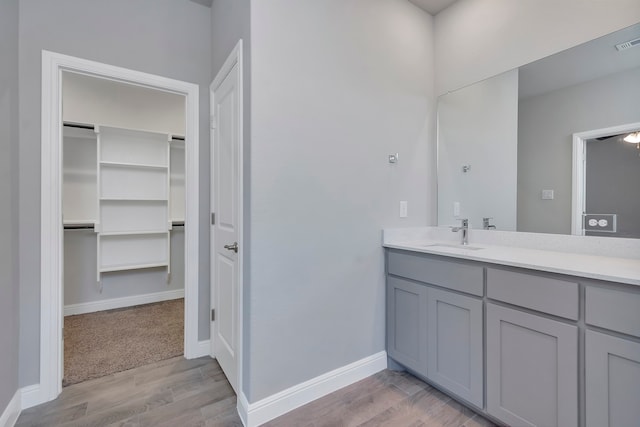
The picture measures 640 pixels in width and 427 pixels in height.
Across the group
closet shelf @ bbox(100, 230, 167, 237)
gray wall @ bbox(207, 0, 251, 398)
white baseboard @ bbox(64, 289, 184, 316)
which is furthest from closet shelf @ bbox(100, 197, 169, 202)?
gray wall @ bbox(207, 0, 251, 398)

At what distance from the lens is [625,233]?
4.85 feet

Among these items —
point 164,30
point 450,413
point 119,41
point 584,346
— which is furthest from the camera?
point 164,30

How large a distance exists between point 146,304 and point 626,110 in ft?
14.7

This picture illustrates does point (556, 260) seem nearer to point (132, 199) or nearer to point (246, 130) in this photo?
point (246, 130)

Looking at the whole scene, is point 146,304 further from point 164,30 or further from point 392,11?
point 392,11

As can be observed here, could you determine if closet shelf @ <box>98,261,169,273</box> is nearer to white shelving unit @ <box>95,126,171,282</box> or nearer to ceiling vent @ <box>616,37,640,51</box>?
white shelving unit @ <box>95,126,171,282</box>

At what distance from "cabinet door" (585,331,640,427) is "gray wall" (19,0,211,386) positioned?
2318mm

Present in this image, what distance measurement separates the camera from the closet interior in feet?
9.92

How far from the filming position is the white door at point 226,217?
172 centimetres

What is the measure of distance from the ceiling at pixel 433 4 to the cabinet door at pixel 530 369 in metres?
2.29

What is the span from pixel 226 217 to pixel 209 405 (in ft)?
3.79

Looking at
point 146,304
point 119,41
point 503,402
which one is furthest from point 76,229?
point 503,402

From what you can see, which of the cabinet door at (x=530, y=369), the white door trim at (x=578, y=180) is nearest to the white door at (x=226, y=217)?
the cabinet door at (x=530, y=369)

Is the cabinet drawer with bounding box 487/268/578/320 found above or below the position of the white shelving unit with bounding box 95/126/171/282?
below
